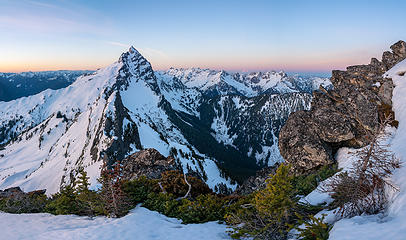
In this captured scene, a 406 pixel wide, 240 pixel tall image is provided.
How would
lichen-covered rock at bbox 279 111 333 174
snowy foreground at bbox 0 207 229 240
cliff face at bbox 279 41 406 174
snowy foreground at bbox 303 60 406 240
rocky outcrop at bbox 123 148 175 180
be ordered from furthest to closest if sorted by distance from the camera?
1. rocky outcrop at bbox 123 148 175 180
2. lichen-covered rock at bbox 279 111 333 174
3. cliff face at bbox 279 41 406 174
4. snowy foreground at bbox 0 207 229 240
5. snowy foreground at bbox 303 60 406 240

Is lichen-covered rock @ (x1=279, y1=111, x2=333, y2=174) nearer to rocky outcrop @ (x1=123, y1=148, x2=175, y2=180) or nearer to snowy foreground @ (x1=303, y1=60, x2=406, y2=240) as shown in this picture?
snowy foreground @ (x1=303, y1=60, x2=406, y2=240)

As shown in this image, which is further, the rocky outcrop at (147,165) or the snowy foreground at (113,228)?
the rocky outcrop at (147,165)

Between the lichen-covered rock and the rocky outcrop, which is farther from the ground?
the lichen-covered rock

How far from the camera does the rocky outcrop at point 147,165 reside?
27161 mm

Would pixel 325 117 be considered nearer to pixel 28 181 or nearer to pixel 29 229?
pixel 29 229

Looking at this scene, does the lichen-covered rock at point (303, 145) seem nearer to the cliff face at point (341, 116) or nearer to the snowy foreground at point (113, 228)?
the cliff face at point (341, 116)

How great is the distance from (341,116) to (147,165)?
26.1 meters

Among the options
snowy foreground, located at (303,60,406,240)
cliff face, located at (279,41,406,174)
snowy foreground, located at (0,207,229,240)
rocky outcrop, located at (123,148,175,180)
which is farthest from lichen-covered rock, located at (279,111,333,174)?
rocky outcrop, located at (123,148,175,180)

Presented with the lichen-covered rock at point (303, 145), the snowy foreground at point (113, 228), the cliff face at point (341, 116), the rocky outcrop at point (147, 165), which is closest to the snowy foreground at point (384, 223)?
the snowy foreground at point (113, 228)

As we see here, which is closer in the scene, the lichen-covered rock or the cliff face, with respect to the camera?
the cliff face

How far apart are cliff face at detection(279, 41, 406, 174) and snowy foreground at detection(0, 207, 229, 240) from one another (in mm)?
15597

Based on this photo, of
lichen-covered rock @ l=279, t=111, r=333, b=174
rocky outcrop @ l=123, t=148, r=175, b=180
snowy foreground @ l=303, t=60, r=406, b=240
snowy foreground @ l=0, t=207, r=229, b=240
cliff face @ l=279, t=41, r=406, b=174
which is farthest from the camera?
rocky outcrop @ l=123, t=148, r=175, b=180

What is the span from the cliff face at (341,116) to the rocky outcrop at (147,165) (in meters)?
16.7

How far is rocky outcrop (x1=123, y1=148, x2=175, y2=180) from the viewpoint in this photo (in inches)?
1069
